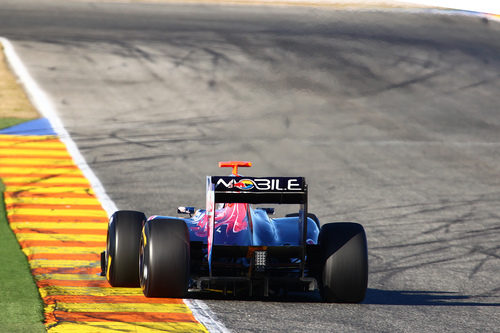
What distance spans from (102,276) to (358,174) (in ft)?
29.8

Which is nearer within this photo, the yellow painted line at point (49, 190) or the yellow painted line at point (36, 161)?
the yellow painted line at point (49, 190)

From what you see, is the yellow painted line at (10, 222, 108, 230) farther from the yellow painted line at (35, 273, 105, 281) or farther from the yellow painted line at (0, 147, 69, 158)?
the yellow painted line at (0, 147, 69, 158)

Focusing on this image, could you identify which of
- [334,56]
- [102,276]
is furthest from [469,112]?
[102,276]

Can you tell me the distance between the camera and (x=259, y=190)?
1020cm

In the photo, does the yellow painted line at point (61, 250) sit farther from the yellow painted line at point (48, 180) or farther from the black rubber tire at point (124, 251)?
the yellow painted line at point (48, 180)

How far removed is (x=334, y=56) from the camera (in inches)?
1169

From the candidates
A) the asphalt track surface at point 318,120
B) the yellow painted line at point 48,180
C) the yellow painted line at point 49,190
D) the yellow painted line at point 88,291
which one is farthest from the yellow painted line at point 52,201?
the yellow painted line at point 88,291

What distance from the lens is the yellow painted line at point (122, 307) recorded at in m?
9.70

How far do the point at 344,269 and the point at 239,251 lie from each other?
122cm

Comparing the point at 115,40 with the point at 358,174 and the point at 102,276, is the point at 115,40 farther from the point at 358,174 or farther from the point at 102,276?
the point at 102,276

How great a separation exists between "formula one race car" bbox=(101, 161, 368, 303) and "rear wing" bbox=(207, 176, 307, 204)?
0.01 m

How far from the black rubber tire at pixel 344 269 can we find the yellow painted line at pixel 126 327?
1774 millimetres

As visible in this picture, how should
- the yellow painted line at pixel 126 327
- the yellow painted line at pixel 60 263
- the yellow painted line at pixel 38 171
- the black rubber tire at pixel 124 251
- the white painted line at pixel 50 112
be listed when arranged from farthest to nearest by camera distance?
the yellow painted line at pixel 38 171 < the white painted line at pixel 50 112 < the yellow painted line at pixel 60 263 < the black rubber tire at pixel 124 251 < the yellow painted line at pixel 126 327

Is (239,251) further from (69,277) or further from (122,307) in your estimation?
(69,277)
